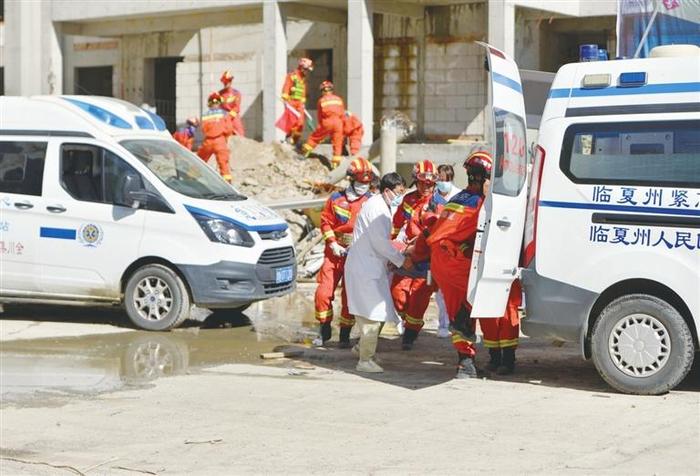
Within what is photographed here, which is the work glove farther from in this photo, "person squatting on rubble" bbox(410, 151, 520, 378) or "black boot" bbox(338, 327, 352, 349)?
"person squatting on rubble" bbox(410, 151, 520, 378)

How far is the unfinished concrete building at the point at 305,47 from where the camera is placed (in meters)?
23.4

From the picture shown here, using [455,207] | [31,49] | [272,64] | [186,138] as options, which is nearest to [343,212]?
[455,207]

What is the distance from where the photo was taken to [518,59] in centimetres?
2370

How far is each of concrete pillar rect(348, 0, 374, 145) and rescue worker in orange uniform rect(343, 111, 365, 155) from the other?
76cm

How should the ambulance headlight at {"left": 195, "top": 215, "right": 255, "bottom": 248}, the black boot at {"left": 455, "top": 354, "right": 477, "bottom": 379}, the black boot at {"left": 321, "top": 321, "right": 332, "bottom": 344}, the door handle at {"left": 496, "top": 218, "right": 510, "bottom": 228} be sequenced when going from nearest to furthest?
the door handle at {"left": 496, "top": 218, "right": 510, "bottom": 228} < the black boot at {"left": 455, "top": 354, "right": 477, "bottom": 379} < the black boot at {"left": 321, "top": 321, "right": 332, "bottom": 344} < the ambulance headlight at {"left": 195, "top": 215, "right": 255, "bottom": 248}

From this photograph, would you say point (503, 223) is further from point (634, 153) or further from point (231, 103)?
point (231, 103)

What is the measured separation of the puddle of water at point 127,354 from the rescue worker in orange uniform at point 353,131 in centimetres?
758

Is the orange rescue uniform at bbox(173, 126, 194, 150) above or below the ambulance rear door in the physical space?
above

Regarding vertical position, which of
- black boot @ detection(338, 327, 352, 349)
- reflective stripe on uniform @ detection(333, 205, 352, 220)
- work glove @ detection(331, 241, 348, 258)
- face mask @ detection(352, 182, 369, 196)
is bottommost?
black boot @ detection(338, 327, 352, 349)

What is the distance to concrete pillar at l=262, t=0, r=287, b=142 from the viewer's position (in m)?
23.6

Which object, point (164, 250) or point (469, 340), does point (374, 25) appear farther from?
point (469, 340)

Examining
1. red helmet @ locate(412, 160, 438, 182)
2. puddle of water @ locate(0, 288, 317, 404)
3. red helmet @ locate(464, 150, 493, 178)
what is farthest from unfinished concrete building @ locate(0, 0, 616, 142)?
red helmet @ locate(464, 150, 493, 178)

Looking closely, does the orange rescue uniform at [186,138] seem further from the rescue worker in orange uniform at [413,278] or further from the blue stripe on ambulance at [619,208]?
the blue stripe on ambulance at [619,208]

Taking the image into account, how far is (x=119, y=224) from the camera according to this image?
1302 centimetres
